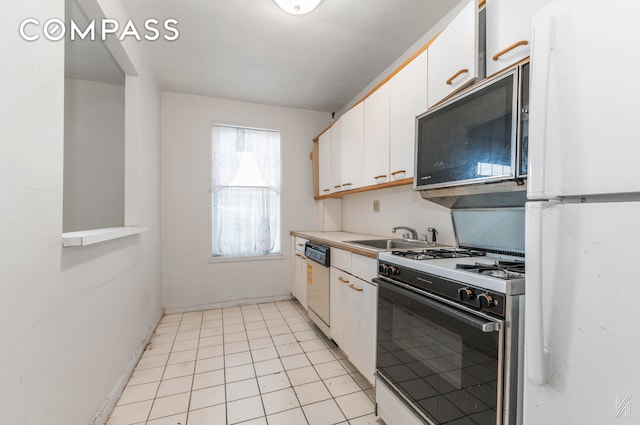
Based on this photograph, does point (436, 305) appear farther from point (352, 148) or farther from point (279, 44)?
point (279, 44)

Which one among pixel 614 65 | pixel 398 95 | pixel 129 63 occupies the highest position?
pixel 129 63

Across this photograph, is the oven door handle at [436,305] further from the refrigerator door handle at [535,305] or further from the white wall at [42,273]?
the white wall at [42,273]

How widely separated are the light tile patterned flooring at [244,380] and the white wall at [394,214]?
3.83 feet

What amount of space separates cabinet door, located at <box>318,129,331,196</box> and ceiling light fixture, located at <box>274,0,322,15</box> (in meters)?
1.49

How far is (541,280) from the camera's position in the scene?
0.76 metres

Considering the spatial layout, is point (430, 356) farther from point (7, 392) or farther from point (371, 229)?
point (371, 229)

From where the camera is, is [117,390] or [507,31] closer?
[507,31]

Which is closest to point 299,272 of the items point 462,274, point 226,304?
point 226,304

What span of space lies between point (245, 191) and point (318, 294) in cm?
170

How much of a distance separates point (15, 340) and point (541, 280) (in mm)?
1614

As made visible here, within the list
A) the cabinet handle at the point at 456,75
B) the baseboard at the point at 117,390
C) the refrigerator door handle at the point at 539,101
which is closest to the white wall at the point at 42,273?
the baseboard at the point at 117,390

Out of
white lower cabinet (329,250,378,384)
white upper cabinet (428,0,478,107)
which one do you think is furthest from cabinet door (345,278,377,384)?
white upper cabinet (428,0,478,107)

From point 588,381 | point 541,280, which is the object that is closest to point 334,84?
point 541,280

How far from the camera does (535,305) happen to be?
759mm
